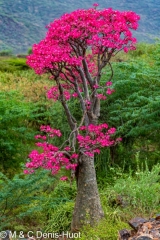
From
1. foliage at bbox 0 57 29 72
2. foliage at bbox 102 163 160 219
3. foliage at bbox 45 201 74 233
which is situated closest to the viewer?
foliage at bbox 102 163 160 219

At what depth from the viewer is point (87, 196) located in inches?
166

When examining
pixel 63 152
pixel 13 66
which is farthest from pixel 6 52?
pixel 63 152

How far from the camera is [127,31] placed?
4031mm

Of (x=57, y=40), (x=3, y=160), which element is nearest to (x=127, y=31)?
(x=57, y=40)

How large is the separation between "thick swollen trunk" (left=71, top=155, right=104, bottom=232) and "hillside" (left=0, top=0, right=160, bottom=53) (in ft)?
95.3

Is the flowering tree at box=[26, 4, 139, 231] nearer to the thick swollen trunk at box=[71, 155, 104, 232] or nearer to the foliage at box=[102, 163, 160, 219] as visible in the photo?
the thick swollen trunk at box=[71, 155, 104, 232]

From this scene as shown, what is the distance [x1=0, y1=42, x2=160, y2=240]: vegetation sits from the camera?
14.9 feet

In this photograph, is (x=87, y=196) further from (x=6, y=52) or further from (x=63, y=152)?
→ (x=6, y=52)

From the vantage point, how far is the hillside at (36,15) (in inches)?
1364

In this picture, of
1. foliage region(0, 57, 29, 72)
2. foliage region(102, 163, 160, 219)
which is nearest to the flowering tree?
foliage region(102, 163, 160, 219)

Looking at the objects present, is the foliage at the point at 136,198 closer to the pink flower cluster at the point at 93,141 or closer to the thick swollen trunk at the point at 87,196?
the thick swollen trunk at the point at 87,196

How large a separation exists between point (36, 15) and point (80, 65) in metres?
39.5

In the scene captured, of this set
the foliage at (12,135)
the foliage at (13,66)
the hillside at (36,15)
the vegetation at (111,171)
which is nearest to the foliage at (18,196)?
the vegetation at (111,171)

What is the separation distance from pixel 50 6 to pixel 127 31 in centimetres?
3994
